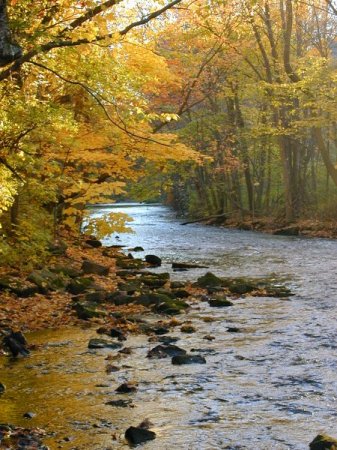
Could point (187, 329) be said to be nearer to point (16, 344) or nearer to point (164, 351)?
point (164, 351)

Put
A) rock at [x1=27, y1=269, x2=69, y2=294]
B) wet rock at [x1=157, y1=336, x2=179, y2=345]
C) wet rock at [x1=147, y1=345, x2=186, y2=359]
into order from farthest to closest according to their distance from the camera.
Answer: rock at [x1=27, y1=269, x2=69, y2=294] < wet rock at [x1=157, y1=336, x2=179, y2=345] < wet rock at [x1=147, y1=345, x2=186, y2=359]

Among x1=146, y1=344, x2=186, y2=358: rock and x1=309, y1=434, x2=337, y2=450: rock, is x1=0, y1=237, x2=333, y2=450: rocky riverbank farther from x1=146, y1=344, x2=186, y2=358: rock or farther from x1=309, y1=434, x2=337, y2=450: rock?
x1=309, y1=434, x2=337, y2=450: rock

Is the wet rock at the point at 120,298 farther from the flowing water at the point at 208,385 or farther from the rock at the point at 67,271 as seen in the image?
the rock at the point at 67,271

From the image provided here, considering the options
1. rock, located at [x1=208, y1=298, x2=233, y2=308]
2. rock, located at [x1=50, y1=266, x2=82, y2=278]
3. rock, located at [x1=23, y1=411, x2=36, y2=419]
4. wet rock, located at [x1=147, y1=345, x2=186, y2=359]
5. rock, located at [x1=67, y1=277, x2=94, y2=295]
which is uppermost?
rock, located at [x1=50, y1=266, x2=82, y2=278]

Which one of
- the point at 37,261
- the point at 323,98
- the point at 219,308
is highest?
the point at 323,98

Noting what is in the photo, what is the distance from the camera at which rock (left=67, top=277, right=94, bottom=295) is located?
1565cm

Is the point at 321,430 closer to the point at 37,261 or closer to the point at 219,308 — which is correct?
the point at 219,308

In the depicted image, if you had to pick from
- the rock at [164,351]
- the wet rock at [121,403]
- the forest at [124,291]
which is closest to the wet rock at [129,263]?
the forest at [124,291]

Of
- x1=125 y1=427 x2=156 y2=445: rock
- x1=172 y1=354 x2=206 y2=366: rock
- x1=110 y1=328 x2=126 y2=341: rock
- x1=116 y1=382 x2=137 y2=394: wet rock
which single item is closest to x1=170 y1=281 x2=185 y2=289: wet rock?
x1=110 y1=328 x2=126 y2=341: rock

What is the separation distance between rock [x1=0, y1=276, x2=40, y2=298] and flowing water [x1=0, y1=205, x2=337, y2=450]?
2858 mm

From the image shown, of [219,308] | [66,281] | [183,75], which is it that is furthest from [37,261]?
[183,75]

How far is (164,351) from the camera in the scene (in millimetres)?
10164

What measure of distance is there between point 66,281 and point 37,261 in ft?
3.34

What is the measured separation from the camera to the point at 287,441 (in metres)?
6.49
